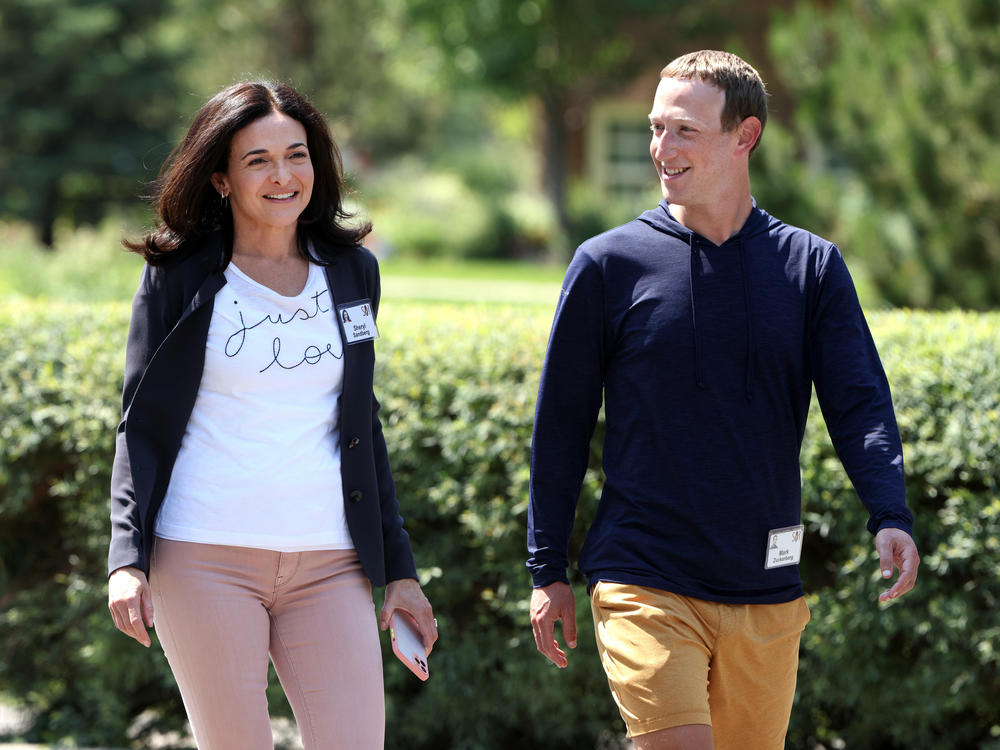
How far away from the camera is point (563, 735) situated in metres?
4.40

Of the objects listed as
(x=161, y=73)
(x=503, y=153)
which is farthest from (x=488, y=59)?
(x=503, y=153)

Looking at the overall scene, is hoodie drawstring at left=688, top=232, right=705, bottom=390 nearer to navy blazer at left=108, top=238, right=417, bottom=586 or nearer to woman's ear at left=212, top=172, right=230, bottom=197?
navy blazer at left=108, top=238, right=417, bottom=586

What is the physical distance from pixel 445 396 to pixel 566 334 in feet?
5.36

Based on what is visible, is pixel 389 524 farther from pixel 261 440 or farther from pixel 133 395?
pixel 133 395

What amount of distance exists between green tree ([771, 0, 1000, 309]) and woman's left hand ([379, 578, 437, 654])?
22.4ft

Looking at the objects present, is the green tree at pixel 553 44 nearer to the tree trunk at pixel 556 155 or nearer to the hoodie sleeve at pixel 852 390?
the tree trunk at pixel 556 155

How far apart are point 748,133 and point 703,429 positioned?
722mm

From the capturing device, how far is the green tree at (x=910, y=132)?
8.72 metres

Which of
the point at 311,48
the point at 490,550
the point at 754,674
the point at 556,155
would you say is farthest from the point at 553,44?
the point at 754,674

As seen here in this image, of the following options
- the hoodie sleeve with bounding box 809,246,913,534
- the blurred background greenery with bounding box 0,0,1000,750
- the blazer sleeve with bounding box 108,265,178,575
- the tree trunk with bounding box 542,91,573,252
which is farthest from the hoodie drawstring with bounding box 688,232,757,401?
the tree trunk with bounding box 542,91,573,252

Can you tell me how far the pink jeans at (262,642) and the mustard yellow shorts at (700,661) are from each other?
0.57 meters

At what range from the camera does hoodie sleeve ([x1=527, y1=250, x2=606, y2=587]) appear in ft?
9.21

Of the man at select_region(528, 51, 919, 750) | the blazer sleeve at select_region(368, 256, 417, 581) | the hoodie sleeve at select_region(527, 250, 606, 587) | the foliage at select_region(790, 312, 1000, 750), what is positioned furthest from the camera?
the foliage at select_region(790, 312, 1000, 750)

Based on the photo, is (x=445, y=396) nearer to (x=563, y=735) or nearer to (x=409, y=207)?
(x=563, y=735)
